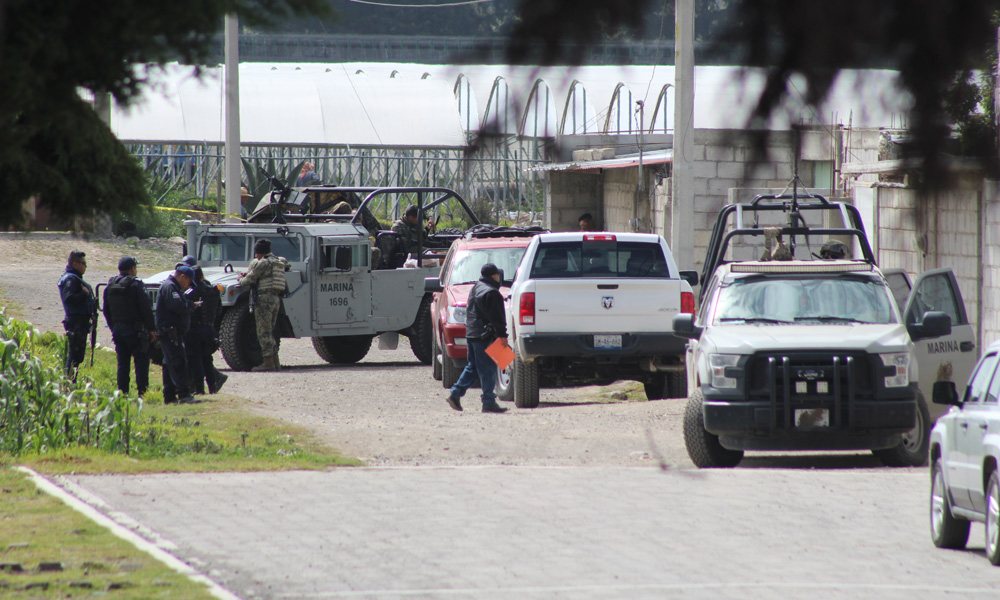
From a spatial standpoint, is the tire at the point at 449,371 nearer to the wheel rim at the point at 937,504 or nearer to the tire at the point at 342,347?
the tire at the point at 342,347

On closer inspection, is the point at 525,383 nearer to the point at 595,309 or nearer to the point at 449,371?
the point at 595,309

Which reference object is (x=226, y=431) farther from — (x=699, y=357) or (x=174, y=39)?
(x=174, y=39)

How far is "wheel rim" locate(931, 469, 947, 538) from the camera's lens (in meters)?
7.71

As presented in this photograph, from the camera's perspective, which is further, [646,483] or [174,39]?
[646,483]

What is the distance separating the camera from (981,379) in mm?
7844

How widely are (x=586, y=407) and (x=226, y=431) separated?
4.06m

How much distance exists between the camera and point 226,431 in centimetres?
1270

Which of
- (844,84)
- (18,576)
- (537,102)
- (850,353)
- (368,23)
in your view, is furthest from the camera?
(850,353)

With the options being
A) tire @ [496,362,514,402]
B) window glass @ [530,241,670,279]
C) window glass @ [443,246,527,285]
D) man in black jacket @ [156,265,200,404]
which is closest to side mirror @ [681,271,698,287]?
window glass @ [530,241,670,279]

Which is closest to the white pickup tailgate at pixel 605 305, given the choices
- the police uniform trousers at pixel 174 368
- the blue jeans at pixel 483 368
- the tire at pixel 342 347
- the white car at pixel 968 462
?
the blue jeans at pixel 483 368

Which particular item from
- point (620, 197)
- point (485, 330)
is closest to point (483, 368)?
point (485, 330)

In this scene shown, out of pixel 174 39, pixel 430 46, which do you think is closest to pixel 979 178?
pixel 430 46

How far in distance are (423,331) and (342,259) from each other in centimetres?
182

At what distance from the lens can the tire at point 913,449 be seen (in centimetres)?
1037
